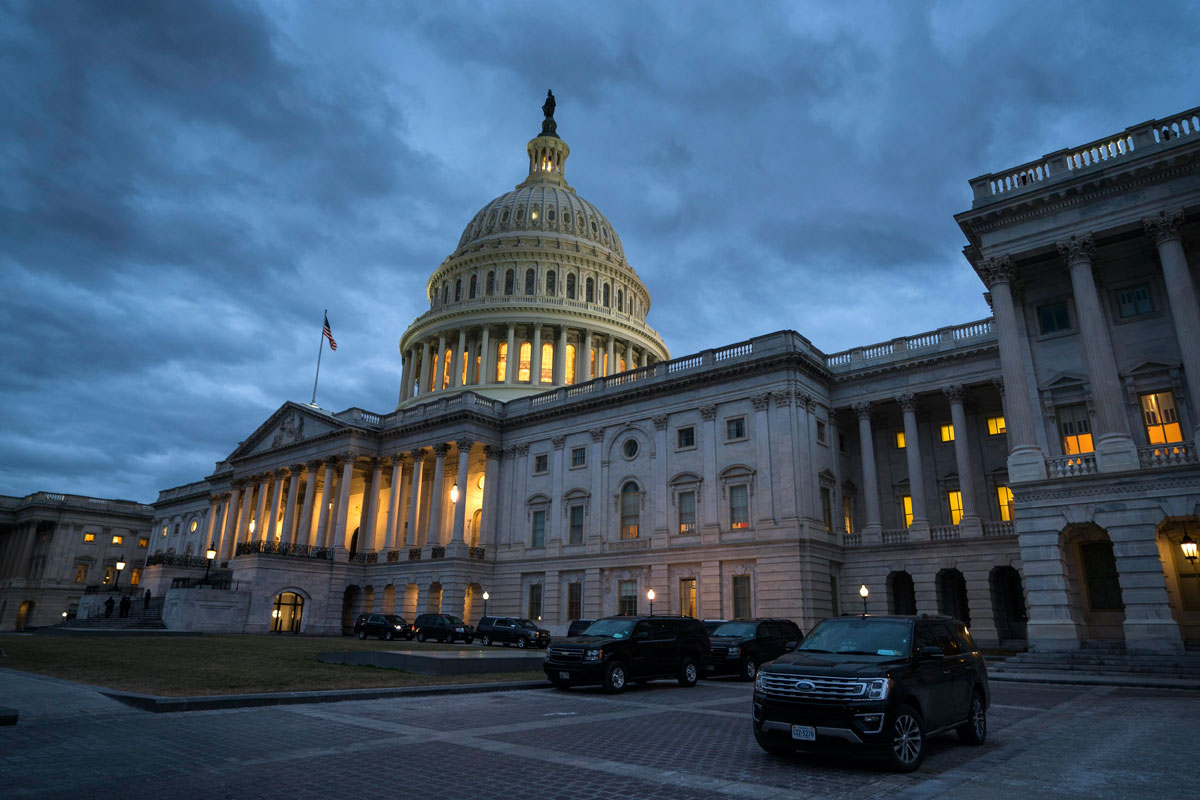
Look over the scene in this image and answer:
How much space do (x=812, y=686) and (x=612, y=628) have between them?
→ 10957 millimetres

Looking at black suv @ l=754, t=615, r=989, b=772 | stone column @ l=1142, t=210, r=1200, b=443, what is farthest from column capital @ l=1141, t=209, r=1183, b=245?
black suv @ l=754, t=615, r=989, b=772

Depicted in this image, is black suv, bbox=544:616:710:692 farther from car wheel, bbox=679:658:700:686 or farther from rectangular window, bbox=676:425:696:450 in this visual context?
rectangular window, bbox=676:425:696:450

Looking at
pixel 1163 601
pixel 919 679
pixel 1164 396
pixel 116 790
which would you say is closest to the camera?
pixel 116 790

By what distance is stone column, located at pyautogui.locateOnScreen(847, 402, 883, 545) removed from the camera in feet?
141

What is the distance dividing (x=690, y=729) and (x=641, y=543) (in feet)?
111

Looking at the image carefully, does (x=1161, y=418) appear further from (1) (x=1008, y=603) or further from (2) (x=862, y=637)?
(2) (x=862, y=637)

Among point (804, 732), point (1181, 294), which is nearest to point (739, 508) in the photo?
point (1181, 294)

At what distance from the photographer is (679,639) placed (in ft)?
68.5

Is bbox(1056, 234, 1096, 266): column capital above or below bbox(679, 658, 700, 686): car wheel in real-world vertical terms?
above

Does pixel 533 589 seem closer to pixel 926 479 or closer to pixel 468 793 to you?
pixel 926 479

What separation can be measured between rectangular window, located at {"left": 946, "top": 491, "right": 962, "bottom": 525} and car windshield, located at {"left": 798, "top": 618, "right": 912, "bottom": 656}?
35.4m

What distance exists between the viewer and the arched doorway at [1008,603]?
3828 centimetres

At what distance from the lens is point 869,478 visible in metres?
43.9

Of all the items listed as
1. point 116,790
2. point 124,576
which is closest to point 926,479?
point 116,790
